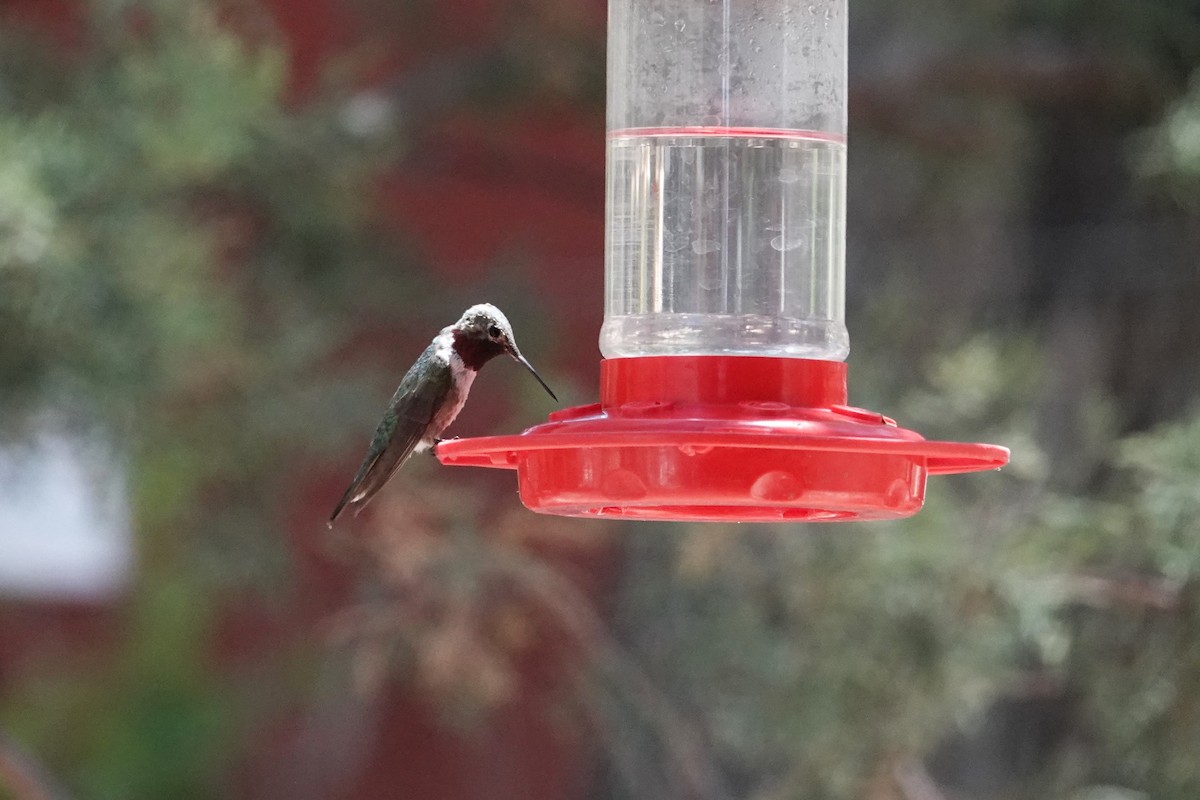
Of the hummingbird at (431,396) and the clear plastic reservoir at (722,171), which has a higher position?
the clear plastic reservoir at (722,171)

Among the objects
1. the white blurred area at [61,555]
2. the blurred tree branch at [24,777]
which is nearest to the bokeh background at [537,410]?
the blurred tree branch at [24,777]

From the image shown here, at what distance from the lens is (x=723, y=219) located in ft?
8.92

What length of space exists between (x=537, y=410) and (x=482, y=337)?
2.01 m

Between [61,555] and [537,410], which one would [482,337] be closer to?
[537,410]

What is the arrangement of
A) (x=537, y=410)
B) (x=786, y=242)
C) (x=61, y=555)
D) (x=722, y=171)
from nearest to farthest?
(x=722, y=171) → (x=786, y=242) → (x=537, y=410) → (x=61, y=555)

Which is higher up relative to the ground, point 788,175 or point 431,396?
point 788,175

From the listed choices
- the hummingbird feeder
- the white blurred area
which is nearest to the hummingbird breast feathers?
the hummingbird feeder

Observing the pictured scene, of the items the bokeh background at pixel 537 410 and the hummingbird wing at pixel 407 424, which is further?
the bokeh background at pixel 537 410

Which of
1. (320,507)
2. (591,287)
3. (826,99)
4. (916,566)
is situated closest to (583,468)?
(826,99)

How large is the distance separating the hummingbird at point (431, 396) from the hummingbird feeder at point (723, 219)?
0.99 ft

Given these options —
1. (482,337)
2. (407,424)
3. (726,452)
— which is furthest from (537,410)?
(726,452)

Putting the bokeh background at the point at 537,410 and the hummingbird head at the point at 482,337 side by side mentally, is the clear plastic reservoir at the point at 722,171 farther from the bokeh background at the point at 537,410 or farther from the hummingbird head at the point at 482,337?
the bokeh background at the point at 537,410

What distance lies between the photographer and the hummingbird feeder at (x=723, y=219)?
231 centimetres

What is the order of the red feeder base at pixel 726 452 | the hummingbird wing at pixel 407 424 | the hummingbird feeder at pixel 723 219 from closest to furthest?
the red feeder base at pixel 726 452
the hummingbird feeder at pixel 723 219
the hummingbird wing at pixel 407 424
